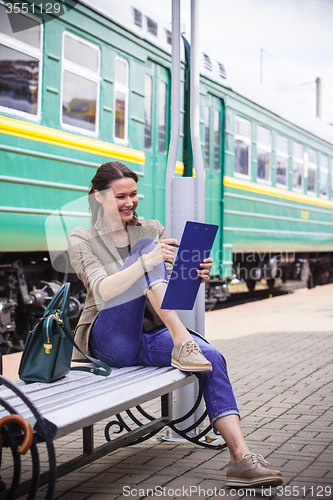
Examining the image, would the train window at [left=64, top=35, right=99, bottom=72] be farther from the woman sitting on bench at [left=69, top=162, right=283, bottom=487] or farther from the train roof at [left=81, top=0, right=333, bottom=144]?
the woman sitting on bench at [left=69, top=162, right=283, bottom=487]

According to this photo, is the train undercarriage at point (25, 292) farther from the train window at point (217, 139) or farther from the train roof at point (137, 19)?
the train window at point (217, 139)

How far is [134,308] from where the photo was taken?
321 cm

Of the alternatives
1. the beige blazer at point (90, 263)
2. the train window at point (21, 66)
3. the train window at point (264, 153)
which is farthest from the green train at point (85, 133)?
the beige blazer at point (90, 263)

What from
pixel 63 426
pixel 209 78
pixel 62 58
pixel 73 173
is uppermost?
pixel 209 78

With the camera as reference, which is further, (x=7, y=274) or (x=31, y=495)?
(x=7, y=274)

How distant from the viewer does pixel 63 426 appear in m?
2.23

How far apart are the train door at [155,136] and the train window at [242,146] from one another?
248 centimetres

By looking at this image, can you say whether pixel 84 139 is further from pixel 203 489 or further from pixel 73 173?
pixel 203 489

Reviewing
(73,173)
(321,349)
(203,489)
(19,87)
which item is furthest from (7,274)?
(203,489)

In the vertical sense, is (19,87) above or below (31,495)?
above

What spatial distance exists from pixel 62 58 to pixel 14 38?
24.7 inches

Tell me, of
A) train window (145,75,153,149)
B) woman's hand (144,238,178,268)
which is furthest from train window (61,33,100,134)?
woman's hand (144,238,178,268)

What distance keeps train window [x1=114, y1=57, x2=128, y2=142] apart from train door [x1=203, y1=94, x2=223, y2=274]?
7.74 feet

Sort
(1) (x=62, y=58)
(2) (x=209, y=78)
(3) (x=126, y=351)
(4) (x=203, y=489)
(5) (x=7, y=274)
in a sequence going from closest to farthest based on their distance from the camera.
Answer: (4) (x=203, y=489)
(3) (x=126, y=351)
(1) (x=62, y=58)
(5) (x=7, y=274)
(2) (x=209, y=78)
